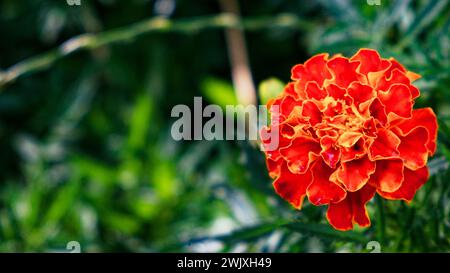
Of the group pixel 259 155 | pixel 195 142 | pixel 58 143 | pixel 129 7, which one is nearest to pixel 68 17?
pixel 129 7

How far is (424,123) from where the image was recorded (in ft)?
1.62

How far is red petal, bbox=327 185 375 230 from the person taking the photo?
0.50 metres

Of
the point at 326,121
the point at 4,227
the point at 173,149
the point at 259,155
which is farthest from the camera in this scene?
the point at 173,149

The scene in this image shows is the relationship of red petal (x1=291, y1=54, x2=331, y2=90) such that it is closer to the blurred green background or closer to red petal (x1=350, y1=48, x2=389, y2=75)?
red petal (x1=350, y1=48, x2=389, y2=75)

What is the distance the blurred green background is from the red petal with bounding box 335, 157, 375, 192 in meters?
0.20

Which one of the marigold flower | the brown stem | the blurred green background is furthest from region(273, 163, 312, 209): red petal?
the brown stem

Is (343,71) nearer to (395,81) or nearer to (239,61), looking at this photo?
(395,81)

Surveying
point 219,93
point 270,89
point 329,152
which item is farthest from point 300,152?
point 219,93

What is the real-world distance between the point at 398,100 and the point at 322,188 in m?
0.09

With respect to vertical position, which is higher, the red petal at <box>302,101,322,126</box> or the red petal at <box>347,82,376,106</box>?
the red petal at <box>347,82,376,106</box>

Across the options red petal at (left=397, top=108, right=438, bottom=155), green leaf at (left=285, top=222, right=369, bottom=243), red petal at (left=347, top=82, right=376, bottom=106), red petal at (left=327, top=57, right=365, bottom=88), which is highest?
red petal at (left=327, top=57, right=365, bottom=88)

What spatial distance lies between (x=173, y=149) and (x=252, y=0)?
33cm
